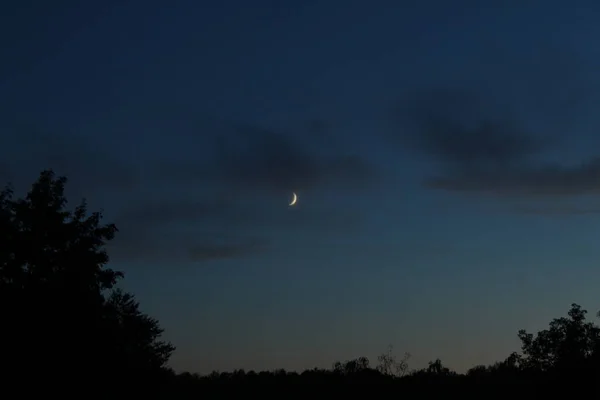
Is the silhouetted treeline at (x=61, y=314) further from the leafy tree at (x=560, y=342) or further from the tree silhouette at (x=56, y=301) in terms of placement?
the leafy tree at (x=560, y=342)

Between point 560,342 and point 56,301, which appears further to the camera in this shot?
point 560,342

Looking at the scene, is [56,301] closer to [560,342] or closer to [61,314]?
[61,314]

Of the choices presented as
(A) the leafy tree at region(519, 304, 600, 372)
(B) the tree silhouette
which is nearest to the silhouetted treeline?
(B) the tree silhouette

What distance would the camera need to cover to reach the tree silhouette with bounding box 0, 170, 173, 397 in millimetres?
32781

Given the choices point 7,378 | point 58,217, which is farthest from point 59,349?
point 58,217

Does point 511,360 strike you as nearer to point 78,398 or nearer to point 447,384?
point 447,384

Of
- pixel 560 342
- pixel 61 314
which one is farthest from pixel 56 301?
pixel 560 342

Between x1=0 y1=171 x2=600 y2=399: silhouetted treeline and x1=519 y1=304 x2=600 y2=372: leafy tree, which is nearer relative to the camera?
x1=0 y1=171 x2=600 y2=399: silhouetted treeline

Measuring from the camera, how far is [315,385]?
189 feet

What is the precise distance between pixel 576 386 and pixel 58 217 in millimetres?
32868

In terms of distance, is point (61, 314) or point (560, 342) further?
point (560, 342)

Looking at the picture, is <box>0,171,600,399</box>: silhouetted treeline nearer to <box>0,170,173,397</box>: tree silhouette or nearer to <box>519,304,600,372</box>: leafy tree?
<box>0,170,173,397</box>: tree silhouette

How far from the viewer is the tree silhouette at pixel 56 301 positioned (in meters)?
32.8

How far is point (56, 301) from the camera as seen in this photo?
3331 cm
